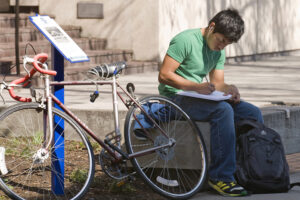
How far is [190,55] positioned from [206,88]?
1.06ft

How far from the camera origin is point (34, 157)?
466 cm

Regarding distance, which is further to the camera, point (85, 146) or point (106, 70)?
point (106, 70)

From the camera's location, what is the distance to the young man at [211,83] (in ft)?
17.7

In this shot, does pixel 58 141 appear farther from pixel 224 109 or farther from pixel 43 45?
pixel 43 45

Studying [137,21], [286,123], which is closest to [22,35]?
[137,21]

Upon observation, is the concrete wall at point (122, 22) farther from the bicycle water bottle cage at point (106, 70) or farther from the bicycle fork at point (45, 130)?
the bicycle fork at point (45, 130)

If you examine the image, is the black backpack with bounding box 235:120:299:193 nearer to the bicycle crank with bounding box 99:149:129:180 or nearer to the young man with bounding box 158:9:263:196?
the young man with bounding box 158:9:263:196

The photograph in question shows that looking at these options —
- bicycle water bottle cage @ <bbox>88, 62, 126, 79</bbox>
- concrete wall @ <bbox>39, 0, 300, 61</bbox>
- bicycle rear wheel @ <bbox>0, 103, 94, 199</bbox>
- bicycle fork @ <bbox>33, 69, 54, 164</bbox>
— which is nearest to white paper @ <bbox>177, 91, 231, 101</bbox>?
bicycle water bottle cage @ <bbox>88, 62, 126, 79</bbox>

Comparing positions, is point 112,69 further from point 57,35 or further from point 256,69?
point 256,69

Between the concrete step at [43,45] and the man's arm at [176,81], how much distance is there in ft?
17.2

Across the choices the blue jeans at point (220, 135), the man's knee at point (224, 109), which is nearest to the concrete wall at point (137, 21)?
the blue jeans at point (220, 135)

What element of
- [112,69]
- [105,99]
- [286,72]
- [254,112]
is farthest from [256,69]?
[112,69]

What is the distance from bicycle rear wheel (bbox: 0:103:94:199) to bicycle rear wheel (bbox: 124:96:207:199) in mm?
516

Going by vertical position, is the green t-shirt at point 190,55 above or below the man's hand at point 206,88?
above
